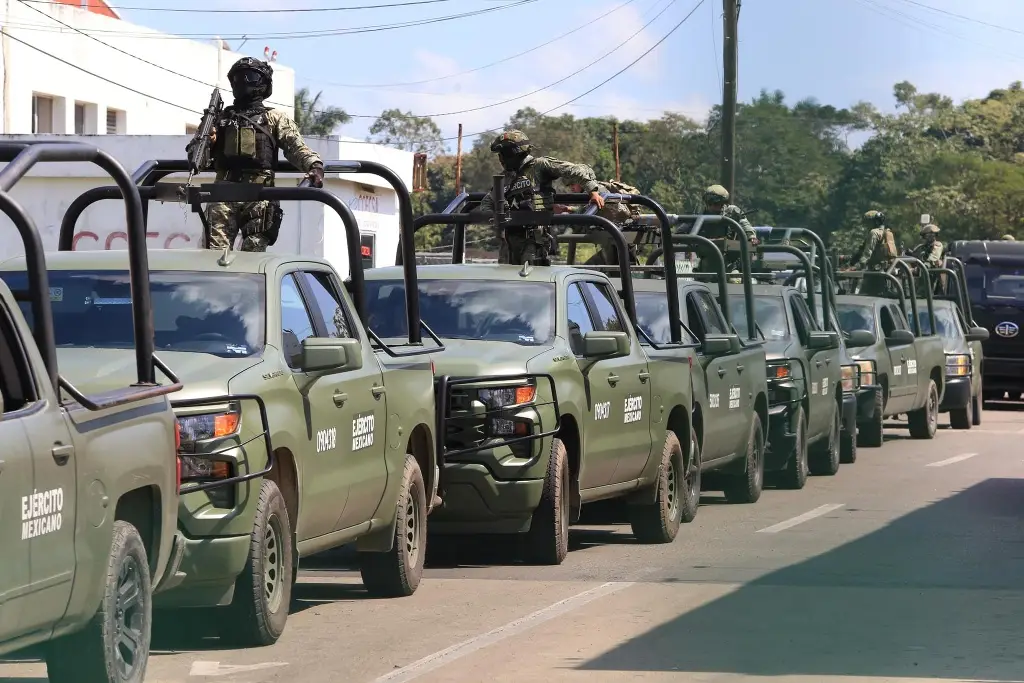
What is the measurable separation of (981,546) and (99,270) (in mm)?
6411

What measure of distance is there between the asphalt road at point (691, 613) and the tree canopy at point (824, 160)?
27.3 m

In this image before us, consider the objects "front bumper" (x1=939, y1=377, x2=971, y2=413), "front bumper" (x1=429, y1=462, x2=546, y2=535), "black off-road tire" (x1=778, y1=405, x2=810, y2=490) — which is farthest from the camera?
"front bumper" (x1=939, y1=377, x2=971, y2=413)

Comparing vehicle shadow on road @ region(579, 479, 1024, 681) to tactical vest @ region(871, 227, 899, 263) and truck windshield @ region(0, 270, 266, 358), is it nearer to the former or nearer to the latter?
truck windshield @ region(0, 270, 266, 358)

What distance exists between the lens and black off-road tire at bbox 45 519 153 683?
6.43 meters

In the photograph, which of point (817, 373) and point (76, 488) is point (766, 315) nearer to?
point (817, 373)

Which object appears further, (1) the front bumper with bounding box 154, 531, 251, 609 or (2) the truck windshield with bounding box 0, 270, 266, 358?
(2) the truck windshield with bounding box 0, 270, 266, 358

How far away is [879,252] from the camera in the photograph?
25922mm

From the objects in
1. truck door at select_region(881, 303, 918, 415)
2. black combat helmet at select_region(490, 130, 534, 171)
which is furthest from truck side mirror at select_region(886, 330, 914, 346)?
black combat helmet at select_region(490, 130, 534, 171)

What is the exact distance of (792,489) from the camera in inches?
675

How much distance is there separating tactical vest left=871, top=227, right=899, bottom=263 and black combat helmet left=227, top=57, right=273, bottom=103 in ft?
49.3

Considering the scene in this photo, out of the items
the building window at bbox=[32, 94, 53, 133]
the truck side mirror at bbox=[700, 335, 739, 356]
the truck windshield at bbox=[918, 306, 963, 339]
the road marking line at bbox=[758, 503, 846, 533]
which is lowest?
the road marking line at bbox=[758, 503, 846, 533]

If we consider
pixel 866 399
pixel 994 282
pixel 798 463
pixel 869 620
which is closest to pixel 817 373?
pixel 798 463

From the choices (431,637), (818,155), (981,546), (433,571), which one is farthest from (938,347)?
(818,155)

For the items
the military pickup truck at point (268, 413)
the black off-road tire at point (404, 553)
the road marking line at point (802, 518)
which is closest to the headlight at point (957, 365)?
A: the road marking line at point (802, 518)
